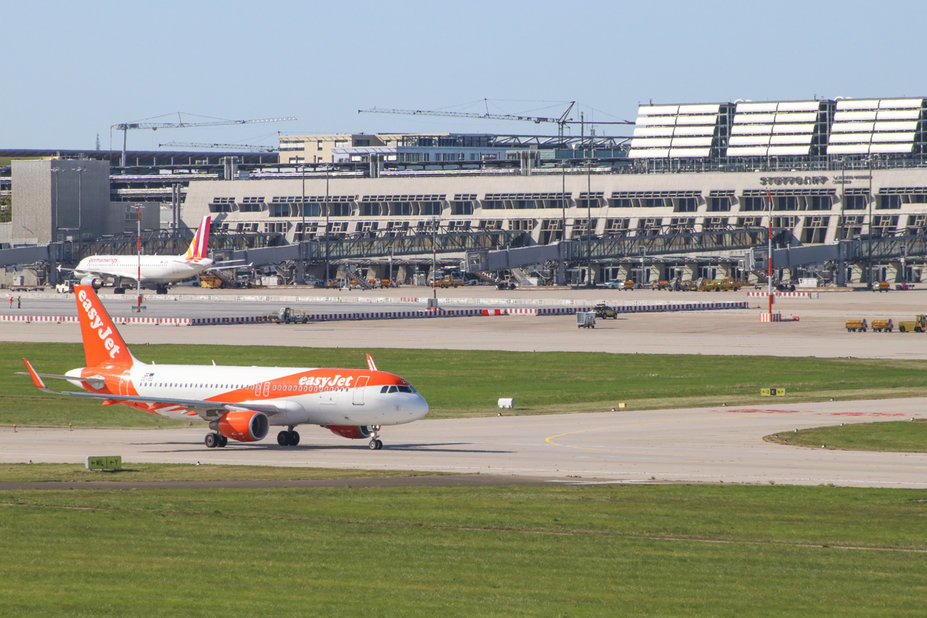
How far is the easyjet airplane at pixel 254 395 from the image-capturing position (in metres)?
49.9

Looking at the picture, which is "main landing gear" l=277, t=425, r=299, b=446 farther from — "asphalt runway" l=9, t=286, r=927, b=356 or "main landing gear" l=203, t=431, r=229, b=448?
"asphalt runway" l=9, t=286, r=927, b=356

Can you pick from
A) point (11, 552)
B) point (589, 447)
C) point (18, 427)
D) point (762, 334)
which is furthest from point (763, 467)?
point (762, 334)

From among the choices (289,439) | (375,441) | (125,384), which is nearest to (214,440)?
(289,439)

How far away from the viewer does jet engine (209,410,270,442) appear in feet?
167

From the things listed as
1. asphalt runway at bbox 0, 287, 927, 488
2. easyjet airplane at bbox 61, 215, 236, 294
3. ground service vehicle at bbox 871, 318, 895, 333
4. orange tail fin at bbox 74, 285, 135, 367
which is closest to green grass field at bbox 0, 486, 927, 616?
asphalt runway at bbox 0, 287, 927, 488

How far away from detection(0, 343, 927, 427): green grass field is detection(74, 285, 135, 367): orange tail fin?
7.49m

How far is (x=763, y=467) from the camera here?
4606 centimetres

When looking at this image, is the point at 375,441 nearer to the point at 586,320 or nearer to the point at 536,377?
the point at 536,377

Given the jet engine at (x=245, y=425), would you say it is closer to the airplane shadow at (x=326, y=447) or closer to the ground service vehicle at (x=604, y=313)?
the airplane shadow at (x=326, y=447)

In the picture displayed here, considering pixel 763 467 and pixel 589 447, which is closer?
pixel 763 467

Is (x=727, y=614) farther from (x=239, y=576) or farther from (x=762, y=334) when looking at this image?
(x=762, y=334)

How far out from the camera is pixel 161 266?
18075cm

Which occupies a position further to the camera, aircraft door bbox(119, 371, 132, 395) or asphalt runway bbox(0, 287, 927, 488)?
aircraft door bbox(119, 371, 132, 395)

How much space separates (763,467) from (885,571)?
61.5 ft
